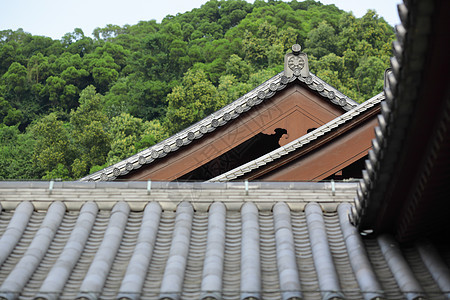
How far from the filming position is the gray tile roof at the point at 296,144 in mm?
7645

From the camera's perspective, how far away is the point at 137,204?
4773 millimetres

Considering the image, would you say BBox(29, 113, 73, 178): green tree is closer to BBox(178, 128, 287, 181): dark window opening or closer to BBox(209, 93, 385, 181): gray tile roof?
BBox(178, 128, 287, 181): dark window opening

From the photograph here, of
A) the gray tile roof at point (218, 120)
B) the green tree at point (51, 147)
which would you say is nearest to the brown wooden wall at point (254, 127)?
the gray tile roof at point (218, 120)

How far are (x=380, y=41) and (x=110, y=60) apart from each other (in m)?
27.1

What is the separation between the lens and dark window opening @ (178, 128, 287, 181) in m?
9.77

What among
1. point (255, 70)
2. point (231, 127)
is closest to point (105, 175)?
point (231, 127)

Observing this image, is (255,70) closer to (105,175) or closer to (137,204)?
(105,175)

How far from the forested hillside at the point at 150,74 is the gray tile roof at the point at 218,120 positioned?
78.9 ft

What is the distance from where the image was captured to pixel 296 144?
7930 mm

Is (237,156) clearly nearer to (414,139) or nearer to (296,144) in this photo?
(296,144)

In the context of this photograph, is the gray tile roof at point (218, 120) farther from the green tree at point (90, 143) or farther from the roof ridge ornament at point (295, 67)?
the green tree at point (90, 143)

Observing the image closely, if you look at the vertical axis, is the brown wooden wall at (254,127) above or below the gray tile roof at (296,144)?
above

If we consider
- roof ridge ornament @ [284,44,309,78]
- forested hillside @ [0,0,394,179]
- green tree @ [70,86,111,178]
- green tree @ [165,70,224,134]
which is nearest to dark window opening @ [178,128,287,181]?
roof ridge ornament @ [284,44,309,78]

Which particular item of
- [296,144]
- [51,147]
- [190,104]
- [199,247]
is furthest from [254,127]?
[51,147]
